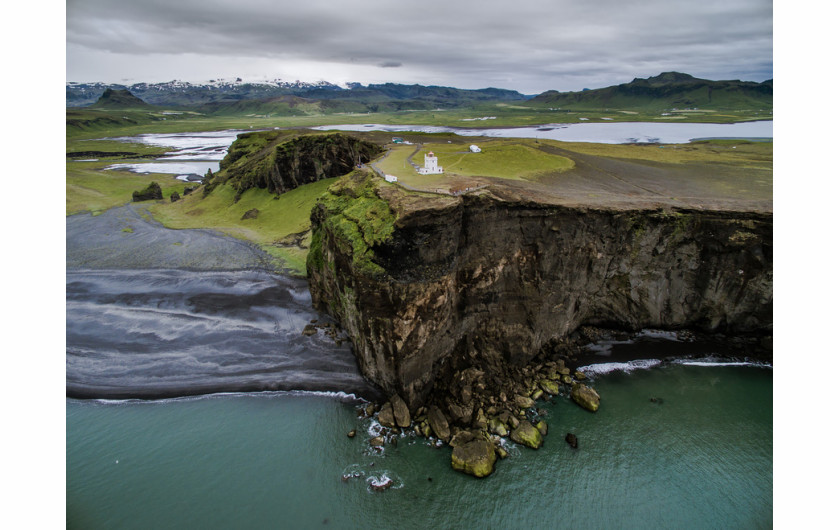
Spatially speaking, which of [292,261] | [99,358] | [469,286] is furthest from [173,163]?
[469,286]

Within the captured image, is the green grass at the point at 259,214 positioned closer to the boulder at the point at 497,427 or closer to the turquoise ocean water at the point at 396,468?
the turquoise ocean water at the point at 396,468

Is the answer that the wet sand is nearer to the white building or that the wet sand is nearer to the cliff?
the cliff

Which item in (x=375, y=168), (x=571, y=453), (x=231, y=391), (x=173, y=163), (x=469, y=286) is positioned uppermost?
(x=173, y=163)

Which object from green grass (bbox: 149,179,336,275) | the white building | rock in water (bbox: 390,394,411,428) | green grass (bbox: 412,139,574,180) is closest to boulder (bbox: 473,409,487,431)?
rock in water (bbox: 390,394,411,428)

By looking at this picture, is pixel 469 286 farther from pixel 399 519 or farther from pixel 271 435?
pixel 271 435

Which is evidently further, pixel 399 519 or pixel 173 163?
pixel 173 163
